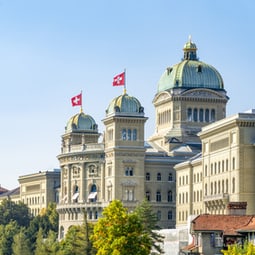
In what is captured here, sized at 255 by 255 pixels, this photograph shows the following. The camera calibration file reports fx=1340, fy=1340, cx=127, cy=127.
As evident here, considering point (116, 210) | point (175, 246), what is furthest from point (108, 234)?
point (175, 246)

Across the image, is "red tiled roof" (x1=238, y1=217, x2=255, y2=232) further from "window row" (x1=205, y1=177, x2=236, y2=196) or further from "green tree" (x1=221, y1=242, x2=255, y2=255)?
"window row" (x1=205, y1=177, x2=236, y2=196)

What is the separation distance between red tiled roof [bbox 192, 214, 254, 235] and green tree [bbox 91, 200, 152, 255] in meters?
7.11

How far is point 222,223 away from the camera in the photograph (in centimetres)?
10981

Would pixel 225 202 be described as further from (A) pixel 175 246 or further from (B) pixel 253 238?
(B) pixel 253 238

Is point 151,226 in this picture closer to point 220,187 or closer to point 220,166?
point 220,166

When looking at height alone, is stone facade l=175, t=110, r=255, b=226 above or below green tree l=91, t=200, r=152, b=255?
above

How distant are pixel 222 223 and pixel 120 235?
1146 cm

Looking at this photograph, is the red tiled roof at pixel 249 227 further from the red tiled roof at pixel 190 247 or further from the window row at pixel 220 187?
the window row at pixel 220 187

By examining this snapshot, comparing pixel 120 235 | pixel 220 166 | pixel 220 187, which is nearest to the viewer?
pixel 120 235

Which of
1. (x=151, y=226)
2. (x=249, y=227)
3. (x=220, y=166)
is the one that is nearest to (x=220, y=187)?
(x=220, y=166)

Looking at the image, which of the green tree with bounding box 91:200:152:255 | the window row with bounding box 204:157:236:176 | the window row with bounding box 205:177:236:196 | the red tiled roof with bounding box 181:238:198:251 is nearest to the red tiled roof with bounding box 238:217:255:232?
the red tiled roof with bounding box 181:238:198:251

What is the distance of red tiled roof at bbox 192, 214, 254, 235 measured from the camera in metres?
108

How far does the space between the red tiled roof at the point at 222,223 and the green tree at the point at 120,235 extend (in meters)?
7.11

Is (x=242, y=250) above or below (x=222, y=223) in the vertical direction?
below
